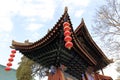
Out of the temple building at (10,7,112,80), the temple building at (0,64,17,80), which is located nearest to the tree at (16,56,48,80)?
the temple building at (10,7,112,80)

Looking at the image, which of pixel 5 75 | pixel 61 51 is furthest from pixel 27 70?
pixel 5 75

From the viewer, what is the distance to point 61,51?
729 centimetres

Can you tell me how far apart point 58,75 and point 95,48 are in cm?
337

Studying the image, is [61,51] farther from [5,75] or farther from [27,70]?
[5,75]

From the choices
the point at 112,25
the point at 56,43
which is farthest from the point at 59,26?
the point at 112,25

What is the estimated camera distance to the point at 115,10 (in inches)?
518

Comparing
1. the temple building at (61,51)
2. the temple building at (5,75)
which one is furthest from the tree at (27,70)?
the temple building at (5,75)

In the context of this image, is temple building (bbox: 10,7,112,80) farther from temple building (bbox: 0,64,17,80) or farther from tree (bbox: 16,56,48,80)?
temple building (bbox: 0,64,17,80)

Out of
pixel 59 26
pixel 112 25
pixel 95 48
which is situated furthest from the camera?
pixel 112 25

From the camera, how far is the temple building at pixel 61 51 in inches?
252

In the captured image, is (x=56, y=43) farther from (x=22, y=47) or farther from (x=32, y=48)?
(x=22, y=47)

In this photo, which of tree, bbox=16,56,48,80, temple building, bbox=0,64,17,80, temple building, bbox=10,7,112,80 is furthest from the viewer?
temple building, bbox=0,64,17,80

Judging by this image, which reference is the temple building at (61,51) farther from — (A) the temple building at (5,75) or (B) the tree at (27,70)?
(A) the temple building at (5,75)

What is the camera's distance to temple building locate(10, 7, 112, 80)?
21.0 ft
